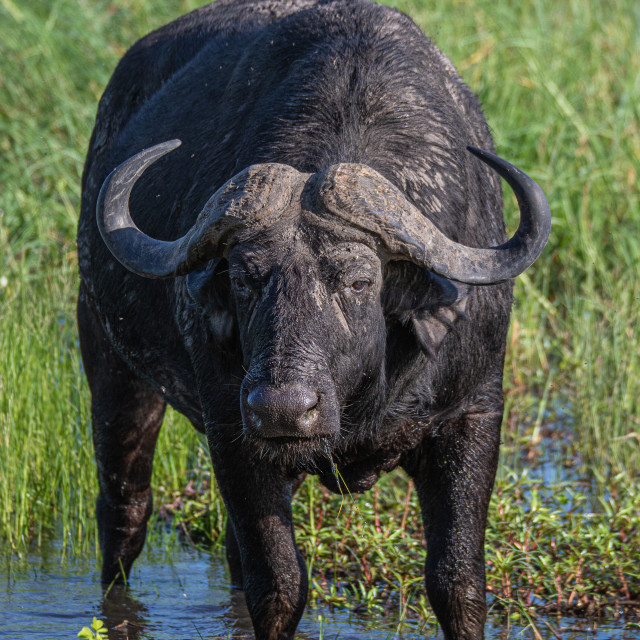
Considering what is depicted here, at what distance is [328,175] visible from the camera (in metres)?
3.59

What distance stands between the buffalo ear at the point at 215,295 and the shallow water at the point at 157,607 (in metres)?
1.33

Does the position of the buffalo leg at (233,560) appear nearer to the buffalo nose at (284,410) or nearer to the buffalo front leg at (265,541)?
the buffalo front leg at (265,541)

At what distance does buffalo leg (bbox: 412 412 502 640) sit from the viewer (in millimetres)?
4160

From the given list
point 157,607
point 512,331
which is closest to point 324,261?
point 157,607

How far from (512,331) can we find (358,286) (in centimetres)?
330

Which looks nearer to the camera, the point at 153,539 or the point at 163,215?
the point at 163,215

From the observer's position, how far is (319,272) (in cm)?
352

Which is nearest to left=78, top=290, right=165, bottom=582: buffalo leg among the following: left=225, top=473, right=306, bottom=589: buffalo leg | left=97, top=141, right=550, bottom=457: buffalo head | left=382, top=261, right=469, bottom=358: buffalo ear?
left=225, top=473, right=306, bottom=589: buffalo leg

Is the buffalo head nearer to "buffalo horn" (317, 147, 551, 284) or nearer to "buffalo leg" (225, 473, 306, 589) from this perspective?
"buffalo horn" (317, 147, 551, 284)

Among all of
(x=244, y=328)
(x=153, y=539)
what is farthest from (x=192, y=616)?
(x=244, y=328)

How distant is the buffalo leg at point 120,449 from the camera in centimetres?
537

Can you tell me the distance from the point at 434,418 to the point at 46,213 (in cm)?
453

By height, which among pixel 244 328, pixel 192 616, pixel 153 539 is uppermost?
pixel 244 328

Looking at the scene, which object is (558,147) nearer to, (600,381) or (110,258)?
(600,381)
